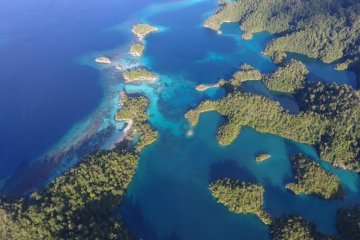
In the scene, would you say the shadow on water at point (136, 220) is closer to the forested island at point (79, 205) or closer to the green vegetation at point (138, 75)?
the forested island at point (79, 205)

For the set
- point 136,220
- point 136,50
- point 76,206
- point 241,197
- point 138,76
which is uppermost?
point 76,206

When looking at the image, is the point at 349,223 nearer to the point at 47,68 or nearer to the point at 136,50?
the point at 136,50

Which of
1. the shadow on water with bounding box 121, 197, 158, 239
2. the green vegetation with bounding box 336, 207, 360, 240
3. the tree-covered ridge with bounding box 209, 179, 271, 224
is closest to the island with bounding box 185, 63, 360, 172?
the green vegetation with bounding box 336, 207, 360, 240

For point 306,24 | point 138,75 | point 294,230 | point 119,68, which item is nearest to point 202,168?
point 294,230

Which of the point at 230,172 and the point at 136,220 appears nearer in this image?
the point at 136,220

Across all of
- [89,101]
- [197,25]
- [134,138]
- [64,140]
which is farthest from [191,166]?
[197,25]

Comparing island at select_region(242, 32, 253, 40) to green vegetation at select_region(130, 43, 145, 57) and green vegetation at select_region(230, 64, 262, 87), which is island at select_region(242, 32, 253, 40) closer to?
green vegetation at select_region(230, 64, 262, 87)
